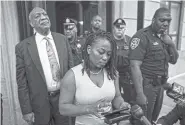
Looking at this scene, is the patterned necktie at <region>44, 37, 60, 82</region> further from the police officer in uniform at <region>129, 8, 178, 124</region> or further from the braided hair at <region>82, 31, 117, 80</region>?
the police officer in uniform at <region>129, 8, 178, 124</region>

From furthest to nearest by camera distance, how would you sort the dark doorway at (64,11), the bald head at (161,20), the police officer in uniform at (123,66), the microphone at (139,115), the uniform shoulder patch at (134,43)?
the dark doorway at (64,11), the police officer in uniform at (123,66), the uniform shoulder patch at (134,43), the bald head at (161,20), the microphone at (139,115)

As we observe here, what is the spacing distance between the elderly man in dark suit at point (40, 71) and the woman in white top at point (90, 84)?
846 millimetres

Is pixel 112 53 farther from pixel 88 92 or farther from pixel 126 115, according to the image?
pixel 126 115

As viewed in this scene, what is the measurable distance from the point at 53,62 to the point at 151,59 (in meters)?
1.44

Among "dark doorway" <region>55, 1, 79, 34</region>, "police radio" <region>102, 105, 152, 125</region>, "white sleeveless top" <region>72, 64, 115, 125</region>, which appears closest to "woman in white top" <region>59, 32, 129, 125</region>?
"white sleeveless top" <region>72, 64, 115, 125</region>

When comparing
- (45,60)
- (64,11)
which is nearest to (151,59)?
(45,60)

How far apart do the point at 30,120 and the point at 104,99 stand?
1291mm

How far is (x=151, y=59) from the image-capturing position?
2.89 m

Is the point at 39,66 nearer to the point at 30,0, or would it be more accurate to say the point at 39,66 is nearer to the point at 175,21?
the point at 30,0

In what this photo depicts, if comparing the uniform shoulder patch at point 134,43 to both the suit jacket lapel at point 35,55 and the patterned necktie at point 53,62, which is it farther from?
the suit jacket lapel at point 35,55

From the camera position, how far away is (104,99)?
1719mm

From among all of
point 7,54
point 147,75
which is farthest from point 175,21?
point 7,54

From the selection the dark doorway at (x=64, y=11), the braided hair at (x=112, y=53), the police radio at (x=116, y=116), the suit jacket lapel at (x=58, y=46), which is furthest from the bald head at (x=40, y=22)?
the dark doorway at (x=64, y=11)

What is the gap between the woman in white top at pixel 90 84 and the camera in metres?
1.66
